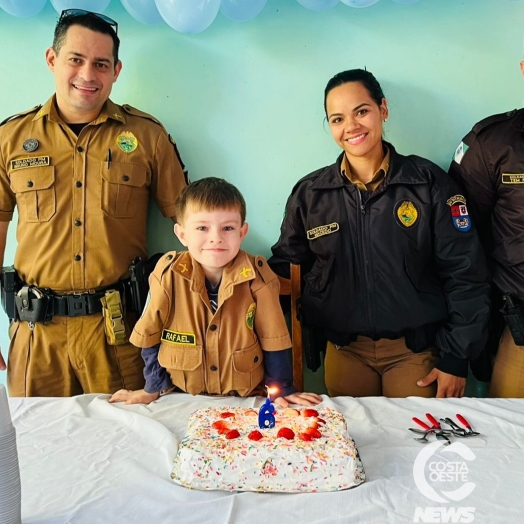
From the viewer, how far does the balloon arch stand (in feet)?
6.21

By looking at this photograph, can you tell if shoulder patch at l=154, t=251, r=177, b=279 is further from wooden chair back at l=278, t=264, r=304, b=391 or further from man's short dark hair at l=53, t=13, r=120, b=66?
man's short dark hair at l=53, t=13, r=120, b=66

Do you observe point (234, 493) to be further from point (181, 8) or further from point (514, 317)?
point (181, 8)

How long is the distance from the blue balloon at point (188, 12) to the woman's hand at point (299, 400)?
4.67ft

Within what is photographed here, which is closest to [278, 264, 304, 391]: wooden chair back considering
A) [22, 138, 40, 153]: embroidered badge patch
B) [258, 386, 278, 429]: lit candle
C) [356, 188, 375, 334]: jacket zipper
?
[356, 188, 375, 334]: jacket zipper

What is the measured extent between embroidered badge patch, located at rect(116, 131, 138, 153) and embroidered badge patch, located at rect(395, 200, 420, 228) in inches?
42.3

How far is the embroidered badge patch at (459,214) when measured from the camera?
6.14 feet

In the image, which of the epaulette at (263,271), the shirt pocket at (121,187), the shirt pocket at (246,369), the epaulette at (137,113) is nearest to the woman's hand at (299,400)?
the shirt pocket at (246,369)

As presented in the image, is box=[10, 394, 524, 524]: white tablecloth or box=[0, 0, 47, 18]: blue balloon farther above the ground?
box=[0, 0, 47, 18]: blue balloon

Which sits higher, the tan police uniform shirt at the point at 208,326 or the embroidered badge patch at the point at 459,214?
the embroidered badge patch at the point at 459,214

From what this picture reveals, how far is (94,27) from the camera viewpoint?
1.88 m

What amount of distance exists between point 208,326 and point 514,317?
3.76 ft

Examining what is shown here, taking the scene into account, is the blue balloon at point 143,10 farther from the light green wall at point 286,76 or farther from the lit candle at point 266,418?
the lit candle at point 266,418

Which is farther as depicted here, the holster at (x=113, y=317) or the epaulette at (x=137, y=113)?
the epaulette at (x=137, y=113)

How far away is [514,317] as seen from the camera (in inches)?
74.2
